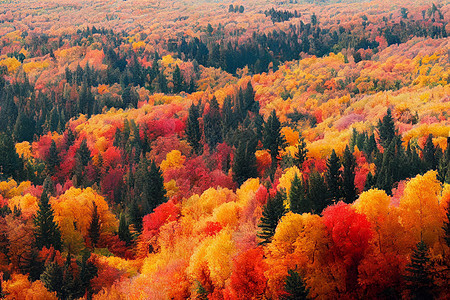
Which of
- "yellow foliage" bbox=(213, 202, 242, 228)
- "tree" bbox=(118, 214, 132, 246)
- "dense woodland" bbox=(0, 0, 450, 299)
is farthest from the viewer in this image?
"tree" bbox=(118, 214, 132, 246)

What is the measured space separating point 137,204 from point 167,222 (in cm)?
1228

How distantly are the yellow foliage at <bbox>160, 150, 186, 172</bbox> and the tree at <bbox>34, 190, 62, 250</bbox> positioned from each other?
66.3 metres

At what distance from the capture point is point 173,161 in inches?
6924

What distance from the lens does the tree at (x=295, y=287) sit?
2504 inches

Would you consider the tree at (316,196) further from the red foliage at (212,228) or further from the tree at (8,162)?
the tree at (8,162)

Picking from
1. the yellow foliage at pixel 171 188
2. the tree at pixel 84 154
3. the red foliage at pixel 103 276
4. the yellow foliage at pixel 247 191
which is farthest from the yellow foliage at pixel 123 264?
the tree at pixel 84 154

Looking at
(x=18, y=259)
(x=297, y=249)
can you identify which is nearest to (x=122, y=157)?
(x=18, y=259)

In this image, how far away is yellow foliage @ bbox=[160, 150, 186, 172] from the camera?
570 feet

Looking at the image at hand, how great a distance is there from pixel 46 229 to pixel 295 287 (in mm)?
58670

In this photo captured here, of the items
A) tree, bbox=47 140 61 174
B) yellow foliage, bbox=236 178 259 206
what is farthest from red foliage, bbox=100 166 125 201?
yellow foliage, bbox=236 178 259 206

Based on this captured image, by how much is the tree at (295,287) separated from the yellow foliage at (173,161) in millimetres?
109687

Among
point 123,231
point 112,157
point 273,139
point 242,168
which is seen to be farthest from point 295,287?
point 112,157

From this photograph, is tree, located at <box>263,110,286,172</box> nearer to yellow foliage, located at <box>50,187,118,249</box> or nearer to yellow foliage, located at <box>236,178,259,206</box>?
yellow foliage, located at <box>236,178,259,206</box>

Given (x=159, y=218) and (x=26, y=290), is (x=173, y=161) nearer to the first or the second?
(x=159, y=218)
